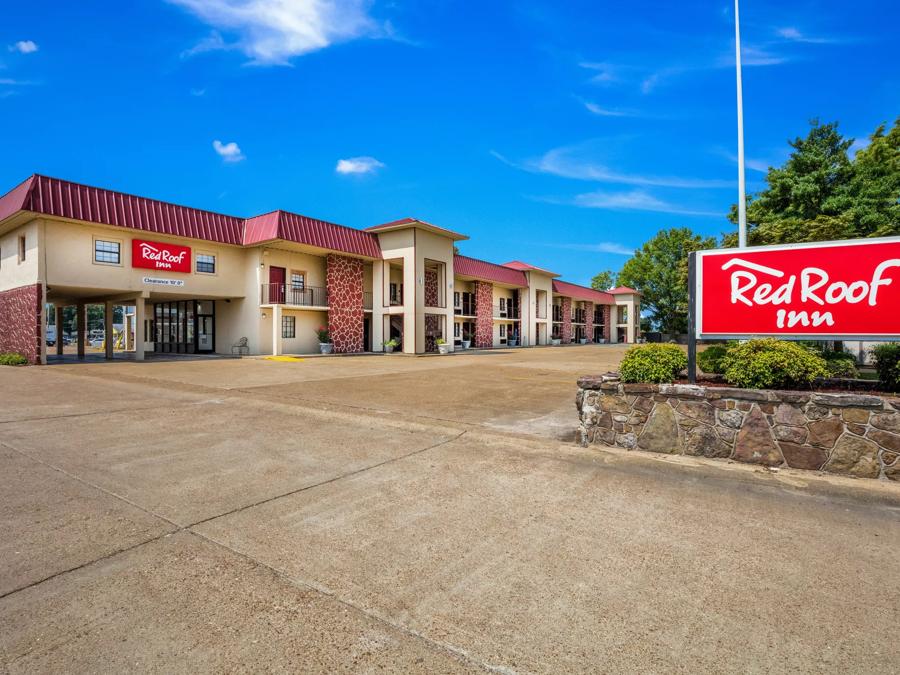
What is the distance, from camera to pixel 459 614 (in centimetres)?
231

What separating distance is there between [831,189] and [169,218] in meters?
33.0

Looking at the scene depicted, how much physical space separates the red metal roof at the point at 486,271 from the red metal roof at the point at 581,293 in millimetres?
8600

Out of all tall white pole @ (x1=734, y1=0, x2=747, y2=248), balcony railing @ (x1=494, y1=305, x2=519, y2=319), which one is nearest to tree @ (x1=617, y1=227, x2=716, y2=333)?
balcony railing @ (x1=494, y1=305, x2=519, y2=319)

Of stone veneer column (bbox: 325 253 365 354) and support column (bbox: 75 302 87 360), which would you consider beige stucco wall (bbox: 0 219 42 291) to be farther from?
stone veneer column (bbox: 325 253 365 354)

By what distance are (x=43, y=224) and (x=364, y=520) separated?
22.1 m

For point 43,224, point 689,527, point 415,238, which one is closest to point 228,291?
point 43,224

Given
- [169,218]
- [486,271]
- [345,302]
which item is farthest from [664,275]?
[169,218]

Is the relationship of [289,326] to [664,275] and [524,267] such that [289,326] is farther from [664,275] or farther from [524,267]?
[664,275]

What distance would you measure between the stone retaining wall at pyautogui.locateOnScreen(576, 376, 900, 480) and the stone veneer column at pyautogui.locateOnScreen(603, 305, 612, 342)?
2325 inches

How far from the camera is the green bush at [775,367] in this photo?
5012 mm

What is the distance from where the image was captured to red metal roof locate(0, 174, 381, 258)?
17781 mm

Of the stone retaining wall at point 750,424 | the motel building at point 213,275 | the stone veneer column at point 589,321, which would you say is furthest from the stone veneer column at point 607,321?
the stone retaining wall at point 750,424

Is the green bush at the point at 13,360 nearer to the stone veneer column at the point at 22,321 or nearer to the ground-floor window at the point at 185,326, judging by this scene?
the stone veneer column at the point at 22,321

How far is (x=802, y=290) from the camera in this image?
5.17 metres
